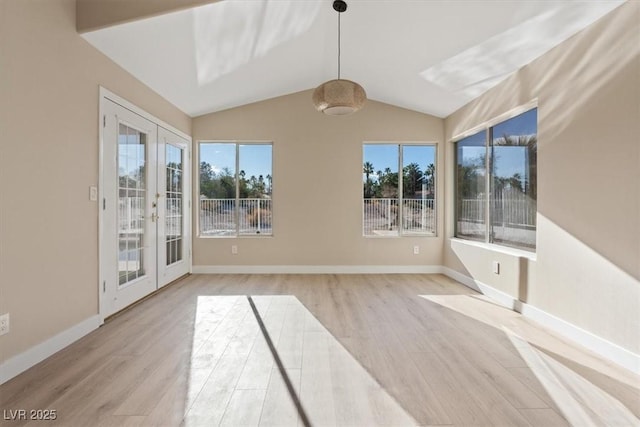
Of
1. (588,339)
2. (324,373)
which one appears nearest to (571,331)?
(588,339)

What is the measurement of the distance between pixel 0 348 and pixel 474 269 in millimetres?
4701

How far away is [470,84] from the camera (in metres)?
3.87

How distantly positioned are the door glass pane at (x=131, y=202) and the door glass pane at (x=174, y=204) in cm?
62

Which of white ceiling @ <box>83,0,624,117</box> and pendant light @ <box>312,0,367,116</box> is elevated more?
white ceiling @ <box>83,0,624,117</box>

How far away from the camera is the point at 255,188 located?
520 cm

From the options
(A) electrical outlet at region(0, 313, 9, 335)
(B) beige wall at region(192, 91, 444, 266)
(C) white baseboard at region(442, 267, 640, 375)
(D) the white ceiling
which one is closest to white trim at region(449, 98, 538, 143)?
(D) the white ceiling

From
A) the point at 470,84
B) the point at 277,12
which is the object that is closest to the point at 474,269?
the point at 470,84

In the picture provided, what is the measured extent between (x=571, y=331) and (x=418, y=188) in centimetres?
302

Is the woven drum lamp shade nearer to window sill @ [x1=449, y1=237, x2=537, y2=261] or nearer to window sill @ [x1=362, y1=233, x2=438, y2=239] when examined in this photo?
window sill @ [x1=449, y1=237, x2=537, y2=261]

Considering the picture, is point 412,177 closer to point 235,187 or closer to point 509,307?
point 509,307

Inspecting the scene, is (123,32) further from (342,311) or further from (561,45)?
(561,45)

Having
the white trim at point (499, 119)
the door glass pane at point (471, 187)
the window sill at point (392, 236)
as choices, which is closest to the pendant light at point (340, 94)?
the white trim at point (499, 119)

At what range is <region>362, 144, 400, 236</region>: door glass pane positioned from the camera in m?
5.21

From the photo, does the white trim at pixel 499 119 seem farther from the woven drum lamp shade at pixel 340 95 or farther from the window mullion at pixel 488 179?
the woven drum lamp shade at pixel 340 95
